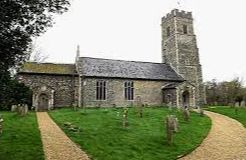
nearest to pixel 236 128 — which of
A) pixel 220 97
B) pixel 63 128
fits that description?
pixel 63 128

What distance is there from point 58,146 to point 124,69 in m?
27.2

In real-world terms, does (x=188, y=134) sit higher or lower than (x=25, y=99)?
lower

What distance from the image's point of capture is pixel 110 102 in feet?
129

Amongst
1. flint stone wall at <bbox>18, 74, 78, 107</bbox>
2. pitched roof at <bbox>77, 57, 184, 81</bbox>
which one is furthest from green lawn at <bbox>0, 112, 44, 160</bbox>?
pitched roof at <bbox>77, 57, 184, 81</bbox>

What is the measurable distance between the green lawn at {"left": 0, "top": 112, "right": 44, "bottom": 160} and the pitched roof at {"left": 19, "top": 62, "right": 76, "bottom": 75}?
16081mm

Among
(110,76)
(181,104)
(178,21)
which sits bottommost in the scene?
(181,104)

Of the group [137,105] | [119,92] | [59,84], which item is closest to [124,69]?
[119,92]

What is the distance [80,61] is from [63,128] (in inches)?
792

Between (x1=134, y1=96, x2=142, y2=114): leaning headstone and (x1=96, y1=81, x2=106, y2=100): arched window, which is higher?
(x1=96, y1=81, x2=106, y2=100): arched window

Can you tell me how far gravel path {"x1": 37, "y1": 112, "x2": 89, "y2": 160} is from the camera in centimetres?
1380

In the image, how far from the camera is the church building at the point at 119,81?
3738 cm

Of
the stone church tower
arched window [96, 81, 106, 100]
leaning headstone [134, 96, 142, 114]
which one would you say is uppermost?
the stone church tower

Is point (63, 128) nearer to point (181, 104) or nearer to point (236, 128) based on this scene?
point (236, 128)

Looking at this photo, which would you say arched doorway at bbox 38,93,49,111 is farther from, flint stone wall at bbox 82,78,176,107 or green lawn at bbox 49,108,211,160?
green lawn at bbox 49,108,211,160
